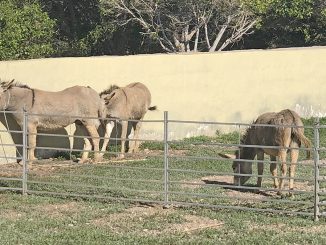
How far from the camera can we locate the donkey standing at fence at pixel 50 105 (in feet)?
51.7

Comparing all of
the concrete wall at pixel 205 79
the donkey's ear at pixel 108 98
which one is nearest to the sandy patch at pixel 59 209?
the donkey's ear at pixel 108 98

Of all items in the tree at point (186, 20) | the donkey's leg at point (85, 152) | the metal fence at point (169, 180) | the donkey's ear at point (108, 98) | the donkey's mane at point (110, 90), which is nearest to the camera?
the metal fence at point (169, 180)

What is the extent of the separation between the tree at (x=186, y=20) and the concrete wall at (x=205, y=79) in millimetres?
Answer: 5369

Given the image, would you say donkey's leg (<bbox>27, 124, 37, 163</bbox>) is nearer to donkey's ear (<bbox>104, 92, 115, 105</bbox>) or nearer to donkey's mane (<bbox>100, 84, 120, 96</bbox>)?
donkey's ear (<bbox>104, 92, 115, 105</bbox>)

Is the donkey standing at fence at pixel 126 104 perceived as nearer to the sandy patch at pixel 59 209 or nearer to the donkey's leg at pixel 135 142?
the donkey's leg at pixel 135 142

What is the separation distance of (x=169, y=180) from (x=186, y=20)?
1368 centimetres

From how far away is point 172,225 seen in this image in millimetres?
10336

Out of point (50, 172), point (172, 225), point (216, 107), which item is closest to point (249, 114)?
point (216, 107)

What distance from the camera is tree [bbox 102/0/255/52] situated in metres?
25.7

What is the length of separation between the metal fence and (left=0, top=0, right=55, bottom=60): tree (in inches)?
230

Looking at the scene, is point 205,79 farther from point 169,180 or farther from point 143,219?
point 143,219

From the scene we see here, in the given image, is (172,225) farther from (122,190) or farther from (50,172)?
(50,172)

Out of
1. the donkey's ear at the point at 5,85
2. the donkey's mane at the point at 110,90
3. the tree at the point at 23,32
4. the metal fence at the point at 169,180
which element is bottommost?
the metal fence at the point at 169,180

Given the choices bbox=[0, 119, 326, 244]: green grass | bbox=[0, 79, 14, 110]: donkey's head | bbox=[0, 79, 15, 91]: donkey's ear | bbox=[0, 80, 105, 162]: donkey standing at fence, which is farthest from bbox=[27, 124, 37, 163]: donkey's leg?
bbox=[0, 119, 326, 244]: green grass
